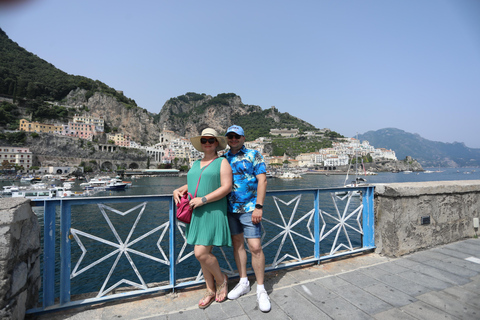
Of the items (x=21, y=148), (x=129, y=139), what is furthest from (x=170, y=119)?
(x=21, y=148)

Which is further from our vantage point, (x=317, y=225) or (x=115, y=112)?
(x=115, y=112)

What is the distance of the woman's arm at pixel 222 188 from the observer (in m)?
1.90

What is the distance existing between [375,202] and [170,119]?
14425 centimetres

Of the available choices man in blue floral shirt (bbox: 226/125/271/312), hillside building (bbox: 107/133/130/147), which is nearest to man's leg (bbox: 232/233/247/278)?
man in blue floral shirt (bbox: 226/125/271/312)

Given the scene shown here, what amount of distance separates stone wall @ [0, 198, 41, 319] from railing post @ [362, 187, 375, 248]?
142 inches

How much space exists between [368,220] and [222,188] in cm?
238

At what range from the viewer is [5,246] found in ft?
4.87

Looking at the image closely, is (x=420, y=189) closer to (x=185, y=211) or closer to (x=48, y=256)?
(x=185, y=211)

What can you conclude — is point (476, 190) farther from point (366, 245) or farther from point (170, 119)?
point (170, 119)

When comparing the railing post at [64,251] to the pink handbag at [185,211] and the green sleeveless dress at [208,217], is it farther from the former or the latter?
the green sleeveless dress at [208,217]

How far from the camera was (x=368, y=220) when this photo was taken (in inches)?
126

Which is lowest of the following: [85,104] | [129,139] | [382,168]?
[382,168]

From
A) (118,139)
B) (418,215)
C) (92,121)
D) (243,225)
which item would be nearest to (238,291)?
(243,225)

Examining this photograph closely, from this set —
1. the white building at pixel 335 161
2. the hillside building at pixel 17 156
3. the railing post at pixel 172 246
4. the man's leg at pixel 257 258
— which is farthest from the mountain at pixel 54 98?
the man's leg at pixel 257 258
